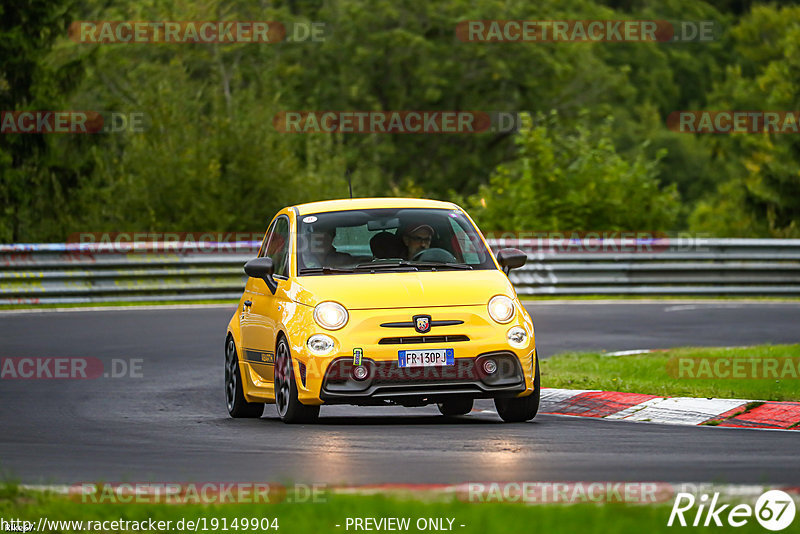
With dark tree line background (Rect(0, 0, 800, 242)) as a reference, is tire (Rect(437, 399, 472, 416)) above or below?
below

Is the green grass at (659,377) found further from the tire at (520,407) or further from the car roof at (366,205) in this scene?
the car roof at (366,205)

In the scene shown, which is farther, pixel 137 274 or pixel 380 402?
pixel 137 274

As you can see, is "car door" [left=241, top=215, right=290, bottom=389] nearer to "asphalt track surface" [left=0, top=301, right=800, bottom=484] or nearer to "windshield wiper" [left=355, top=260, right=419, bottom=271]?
"asphalt track surface" [left=0, top=301, right=800, bottom=484]

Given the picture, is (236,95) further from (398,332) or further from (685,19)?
(685,19)

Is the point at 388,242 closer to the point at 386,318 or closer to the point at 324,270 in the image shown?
the point at 324,270

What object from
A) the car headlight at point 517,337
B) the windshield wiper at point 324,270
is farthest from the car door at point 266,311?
the car headlight at point 517,337

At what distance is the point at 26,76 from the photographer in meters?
36.2

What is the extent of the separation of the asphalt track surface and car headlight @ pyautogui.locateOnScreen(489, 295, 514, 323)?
2.57 feet

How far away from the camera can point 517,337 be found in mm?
11281

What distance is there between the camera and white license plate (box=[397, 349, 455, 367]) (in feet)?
36.2

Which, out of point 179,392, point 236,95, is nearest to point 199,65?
point 236,95

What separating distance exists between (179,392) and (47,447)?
484 cm

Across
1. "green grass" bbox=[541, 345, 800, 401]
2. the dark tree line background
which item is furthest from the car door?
the dark tree line background

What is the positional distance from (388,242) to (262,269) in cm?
99
